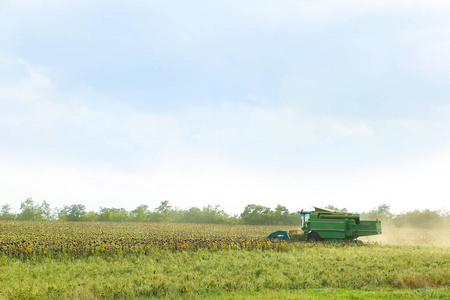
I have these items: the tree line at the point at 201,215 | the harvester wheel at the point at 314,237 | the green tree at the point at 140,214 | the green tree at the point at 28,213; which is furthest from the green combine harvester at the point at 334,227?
the green tree at the point at 28,213

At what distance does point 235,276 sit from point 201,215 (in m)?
74.4

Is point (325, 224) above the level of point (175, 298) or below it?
above

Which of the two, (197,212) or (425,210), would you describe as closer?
(425,210)

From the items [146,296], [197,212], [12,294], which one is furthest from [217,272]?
[197,212]

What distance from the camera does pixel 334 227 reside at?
86.6ft

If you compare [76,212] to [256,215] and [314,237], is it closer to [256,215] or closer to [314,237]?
[256,215]

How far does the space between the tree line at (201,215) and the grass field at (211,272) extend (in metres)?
37.6

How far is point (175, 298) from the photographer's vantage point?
1293 centimetres

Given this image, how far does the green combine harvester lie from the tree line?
1119 inches

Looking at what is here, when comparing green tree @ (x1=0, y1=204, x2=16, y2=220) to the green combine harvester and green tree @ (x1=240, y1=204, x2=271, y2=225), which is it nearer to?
green tree @ (x1=240, y1=204, x2=271, y2=225)

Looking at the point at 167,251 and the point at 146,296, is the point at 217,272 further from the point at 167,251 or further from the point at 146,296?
the point at 167,251

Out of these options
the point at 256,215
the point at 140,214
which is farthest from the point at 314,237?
the point at 140,214

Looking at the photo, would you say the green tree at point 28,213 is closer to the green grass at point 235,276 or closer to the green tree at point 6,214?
the green tree at point 6,214

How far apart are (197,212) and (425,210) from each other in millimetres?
53836
